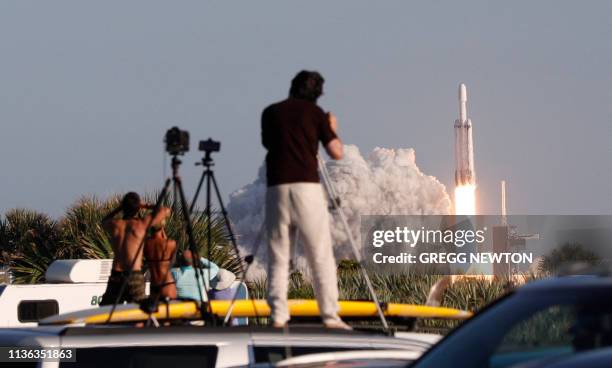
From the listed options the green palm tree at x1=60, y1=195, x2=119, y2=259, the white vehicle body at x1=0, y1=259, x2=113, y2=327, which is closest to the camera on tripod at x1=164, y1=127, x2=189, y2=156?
the white vehicle body at x1=0, y1=259, x2=113, y2=327

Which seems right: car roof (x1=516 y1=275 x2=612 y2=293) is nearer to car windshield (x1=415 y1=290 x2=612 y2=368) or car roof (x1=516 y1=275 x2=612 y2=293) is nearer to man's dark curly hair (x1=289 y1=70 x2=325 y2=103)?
car windshield (x1=415 y1=290 x2=612 y2=368)

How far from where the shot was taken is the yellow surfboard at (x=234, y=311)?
9.51m

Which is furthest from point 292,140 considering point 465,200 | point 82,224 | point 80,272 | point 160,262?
point 465,200

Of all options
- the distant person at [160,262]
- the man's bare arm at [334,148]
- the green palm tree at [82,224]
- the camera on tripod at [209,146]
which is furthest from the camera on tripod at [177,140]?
the green palm tree at [82,224]

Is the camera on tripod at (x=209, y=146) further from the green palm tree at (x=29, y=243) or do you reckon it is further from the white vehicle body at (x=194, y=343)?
the green palm tree at (x=29, y=243)

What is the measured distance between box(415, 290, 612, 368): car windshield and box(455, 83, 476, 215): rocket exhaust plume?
68622mm

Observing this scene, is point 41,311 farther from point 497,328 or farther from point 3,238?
point 3,238

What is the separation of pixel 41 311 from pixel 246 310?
7.61 m

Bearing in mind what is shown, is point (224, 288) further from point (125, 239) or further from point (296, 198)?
point (296, 198)

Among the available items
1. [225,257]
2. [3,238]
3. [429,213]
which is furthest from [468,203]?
[429,213]

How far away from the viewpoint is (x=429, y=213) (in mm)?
131250

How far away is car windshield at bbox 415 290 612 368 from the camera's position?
19.5 feet

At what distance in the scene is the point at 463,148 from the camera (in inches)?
3268

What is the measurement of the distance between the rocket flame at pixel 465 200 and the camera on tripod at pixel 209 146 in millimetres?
64623
